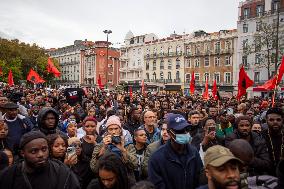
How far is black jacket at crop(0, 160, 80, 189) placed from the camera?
10.1ft

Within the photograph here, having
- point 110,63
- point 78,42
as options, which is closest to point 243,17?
point 110,63

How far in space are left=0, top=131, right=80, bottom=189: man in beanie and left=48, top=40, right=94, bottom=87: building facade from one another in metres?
79.5

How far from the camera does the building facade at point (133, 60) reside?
66750 mm

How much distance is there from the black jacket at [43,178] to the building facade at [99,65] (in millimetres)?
70312

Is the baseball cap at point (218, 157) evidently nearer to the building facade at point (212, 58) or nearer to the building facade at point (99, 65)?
the building facade at point (212, 58)

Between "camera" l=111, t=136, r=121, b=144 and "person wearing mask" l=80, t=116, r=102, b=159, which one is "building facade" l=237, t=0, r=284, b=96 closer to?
"person wearing mask" l=80, t=116, r=102, b=159

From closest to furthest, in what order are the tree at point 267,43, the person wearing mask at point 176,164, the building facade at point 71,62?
the person wearing mask at point 176,164 → the tree at point 267,43 → the building facade at point 71,62

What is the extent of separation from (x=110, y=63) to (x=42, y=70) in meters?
20.9

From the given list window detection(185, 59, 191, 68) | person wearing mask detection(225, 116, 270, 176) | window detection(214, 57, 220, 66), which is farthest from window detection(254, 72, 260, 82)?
person wearing mask detection(225, 116, 270, 176)

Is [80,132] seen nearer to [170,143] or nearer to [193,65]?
[170,143]

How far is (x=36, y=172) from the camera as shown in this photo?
3.17 m

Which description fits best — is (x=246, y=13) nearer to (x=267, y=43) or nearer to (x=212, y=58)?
(x=212, y=58)

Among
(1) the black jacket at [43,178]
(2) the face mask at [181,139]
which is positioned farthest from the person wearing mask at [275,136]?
(1) the black jacket at [43,178]

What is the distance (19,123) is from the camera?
609 cm
